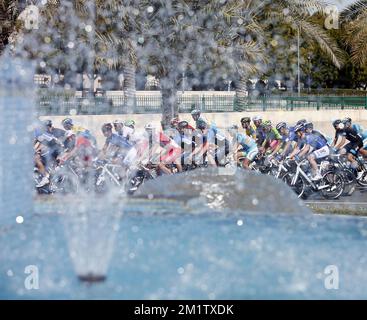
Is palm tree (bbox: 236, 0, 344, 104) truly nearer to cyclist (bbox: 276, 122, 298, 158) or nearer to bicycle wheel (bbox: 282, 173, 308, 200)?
cyclist (bbox: 276, 122, 298, 158)

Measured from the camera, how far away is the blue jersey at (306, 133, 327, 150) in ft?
45.2

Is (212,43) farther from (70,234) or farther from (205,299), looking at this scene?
(205,299)

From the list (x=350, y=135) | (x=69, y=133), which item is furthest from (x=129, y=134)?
(x=350, y=135)

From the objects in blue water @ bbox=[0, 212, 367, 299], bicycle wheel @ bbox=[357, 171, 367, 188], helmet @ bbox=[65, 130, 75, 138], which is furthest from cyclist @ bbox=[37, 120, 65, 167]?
bicycle wheel @ bbox=[357, 171, 367, 188]

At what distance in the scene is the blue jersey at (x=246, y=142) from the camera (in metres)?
14.7

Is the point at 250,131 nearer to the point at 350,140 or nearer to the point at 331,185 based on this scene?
the point at 350,140

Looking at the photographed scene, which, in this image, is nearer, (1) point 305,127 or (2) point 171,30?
(1) point 305,127

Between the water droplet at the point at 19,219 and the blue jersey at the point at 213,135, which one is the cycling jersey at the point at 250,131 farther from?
the water droplet at the point at 19,219

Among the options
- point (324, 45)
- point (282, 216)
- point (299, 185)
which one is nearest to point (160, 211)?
point (282, 216)

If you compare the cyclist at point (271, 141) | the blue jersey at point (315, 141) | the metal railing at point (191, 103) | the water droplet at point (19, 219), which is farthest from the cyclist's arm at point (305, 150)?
the metal railing at point (191, 103)

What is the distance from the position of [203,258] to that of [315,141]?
6.00 m

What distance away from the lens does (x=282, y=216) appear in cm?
1041

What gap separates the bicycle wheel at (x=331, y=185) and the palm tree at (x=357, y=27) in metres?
13.0

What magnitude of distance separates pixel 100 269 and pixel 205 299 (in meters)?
1.08
